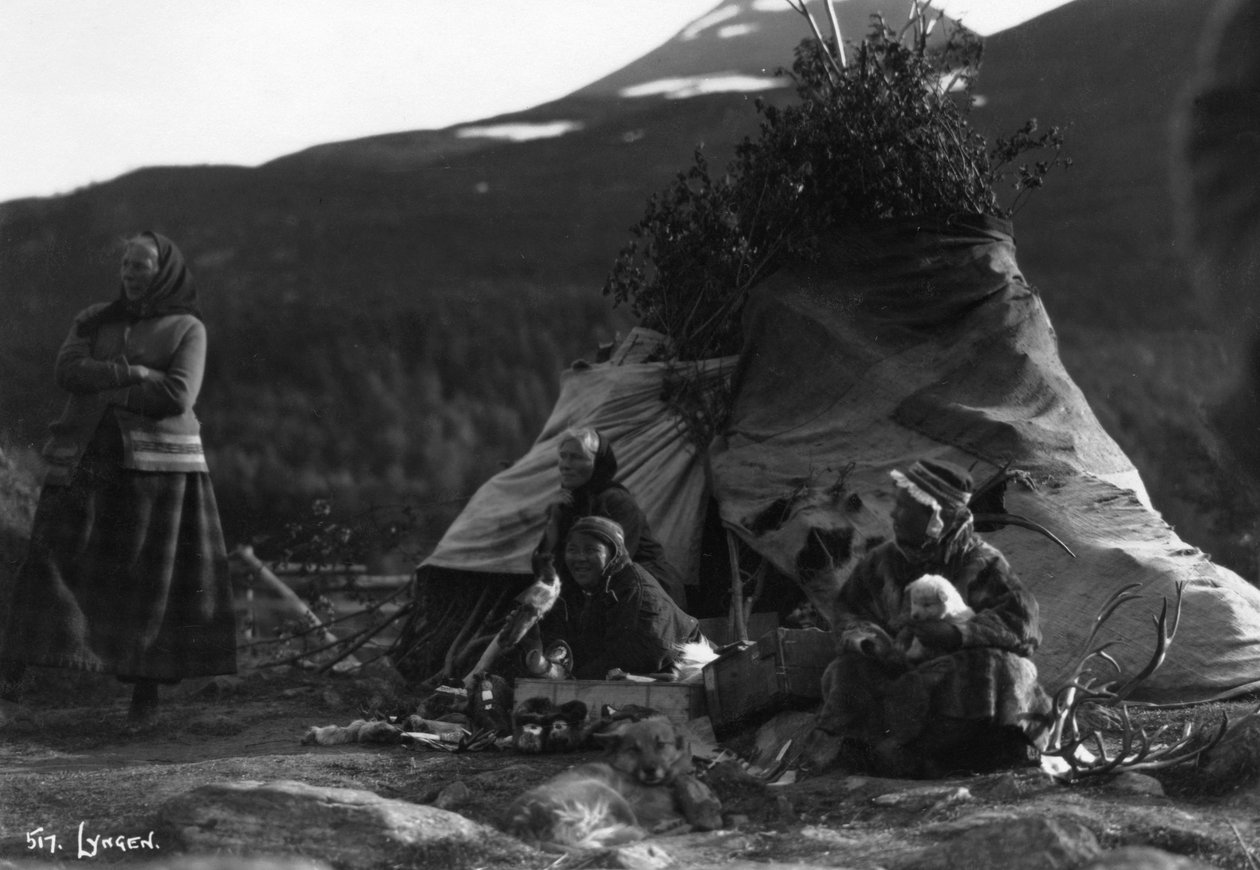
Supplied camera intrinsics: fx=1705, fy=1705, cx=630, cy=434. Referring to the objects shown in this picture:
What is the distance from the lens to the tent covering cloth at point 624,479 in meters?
9.00

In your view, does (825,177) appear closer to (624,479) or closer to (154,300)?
(624,479)

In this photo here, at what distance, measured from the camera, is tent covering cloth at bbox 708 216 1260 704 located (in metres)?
6.89

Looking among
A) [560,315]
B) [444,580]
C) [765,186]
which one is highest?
[765,186]

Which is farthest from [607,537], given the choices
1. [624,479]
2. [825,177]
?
[825,177]

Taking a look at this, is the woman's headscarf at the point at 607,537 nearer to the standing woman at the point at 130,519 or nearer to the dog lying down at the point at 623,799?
the standing woman at the point at 130,519

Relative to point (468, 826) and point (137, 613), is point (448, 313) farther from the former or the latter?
point (468, 826)

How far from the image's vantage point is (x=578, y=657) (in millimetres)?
7121

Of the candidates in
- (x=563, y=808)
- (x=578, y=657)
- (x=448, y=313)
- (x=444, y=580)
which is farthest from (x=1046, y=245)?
(x=563, y=808)

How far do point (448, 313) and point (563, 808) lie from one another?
1040cm

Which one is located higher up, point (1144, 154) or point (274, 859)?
point (1144, 154)

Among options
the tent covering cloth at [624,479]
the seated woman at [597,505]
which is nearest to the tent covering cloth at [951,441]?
the tent covering cloth at [624,479]

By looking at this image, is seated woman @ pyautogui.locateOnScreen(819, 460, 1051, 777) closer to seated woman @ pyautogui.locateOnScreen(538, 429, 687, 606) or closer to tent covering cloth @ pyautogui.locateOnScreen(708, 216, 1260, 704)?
Result: tent covering cloth @ pyautogui.locateOnScreen(708, 216, 1260, 704)

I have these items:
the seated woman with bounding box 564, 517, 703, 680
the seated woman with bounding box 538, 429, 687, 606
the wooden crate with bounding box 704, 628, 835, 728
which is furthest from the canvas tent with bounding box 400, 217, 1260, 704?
the wooden crate with bounding box 704, 628, 835, 728

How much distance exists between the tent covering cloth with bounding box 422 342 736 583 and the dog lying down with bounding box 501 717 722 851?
379 cm
